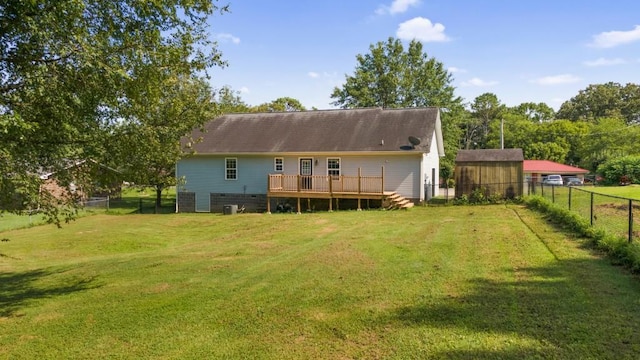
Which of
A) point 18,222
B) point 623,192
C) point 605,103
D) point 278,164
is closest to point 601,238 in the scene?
A: point 278,164

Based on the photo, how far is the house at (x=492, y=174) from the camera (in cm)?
2002

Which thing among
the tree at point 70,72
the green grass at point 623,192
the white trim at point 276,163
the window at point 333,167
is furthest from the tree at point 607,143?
the tree at point 70,72

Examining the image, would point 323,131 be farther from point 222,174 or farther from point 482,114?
point 482,114

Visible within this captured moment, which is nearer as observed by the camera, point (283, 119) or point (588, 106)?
point (283, 119)

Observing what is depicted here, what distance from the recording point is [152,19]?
20.3 feet

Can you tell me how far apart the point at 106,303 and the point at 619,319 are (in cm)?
660

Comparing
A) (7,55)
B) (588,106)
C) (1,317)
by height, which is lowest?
(1,317)

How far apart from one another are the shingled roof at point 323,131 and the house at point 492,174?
2280 mm

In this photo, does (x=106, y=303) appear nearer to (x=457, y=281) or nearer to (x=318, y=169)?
(x=457, y=281)

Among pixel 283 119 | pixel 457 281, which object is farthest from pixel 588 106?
pixel 457 281

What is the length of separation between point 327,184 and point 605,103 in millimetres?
73668

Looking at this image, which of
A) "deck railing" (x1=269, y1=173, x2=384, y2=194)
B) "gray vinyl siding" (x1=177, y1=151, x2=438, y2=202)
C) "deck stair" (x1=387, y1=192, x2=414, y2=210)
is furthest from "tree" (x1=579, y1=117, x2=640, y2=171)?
"deck railing" (x1=269, y1=173, x2=384, y2=194)

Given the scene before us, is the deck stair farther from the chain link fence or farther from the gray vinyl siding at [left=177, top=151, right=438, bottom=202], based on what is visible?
the chain link fence

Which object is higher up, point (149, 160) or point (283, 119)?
point (283, 119)
